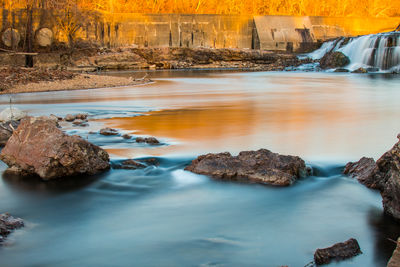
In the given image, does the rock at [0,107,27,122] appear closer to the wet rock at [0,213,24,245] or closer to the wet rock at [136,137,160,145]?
the wet rock at [136,137,160,145]

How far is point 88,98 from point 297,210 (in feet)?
25.3

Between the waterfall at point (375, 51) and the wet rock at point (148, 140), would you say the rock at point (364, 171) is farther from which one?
the waterfall at point (375, 51)

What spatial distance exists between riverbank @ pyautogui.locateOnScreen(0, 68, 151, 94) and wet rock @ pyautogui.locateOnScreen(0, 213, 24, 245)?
891cm

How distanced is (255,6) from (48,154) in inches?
1482

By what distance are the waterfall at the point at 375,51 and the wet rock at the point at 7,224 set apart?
19912mm

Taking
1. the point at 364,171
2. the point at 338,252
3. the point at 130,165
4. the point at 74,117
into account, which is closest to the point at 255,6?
the point at 74,117

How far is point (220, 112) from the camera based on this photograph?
7707 millimetres

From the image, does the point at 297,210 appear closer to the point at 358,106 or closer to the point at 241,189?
the point at 241,189

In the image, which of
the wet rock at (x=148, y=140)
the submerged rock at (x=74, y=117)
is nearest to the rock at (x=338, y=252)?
the wet rock at (x=148, y=140)

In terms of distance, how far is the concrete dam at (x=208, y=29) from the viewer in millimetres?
24438

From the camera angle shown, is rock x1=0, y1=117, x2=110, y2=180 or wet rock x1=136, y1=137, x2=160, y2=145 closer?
rock x1=0, y1=117, x2=110, y2=180

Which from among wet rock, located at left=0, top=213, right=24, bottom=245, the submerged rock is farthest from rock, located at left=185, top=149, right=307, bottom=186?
the submerged rock

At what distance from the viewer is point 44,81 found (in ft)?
40.1

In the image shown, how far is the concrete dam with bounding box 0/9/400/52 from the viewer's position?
2444cm
